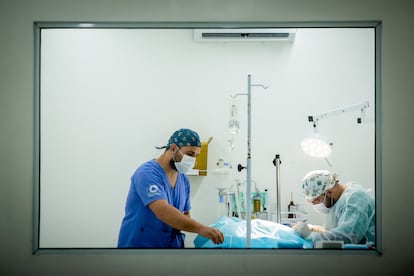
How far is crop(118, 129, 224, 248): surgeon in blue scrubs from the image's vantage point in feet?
7.57

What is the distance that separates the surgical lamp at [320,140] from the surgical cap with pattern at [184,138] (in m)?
0.87

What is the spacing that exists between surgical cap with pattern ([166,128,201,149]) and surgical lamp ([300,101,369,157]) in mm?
872

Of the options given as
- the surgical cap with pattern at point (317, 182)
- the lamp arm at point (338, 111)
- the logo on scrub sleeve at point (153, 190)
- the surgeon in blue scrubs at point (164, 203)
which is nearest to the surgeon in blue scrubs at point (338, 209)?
the surgical cap with pattern at point (317, 182)

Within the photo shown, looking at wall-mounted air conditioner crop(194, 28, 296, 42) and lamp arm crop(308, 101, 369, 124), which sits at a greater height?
wall-mounted air conditioner crop(194, 28, 296, 42)

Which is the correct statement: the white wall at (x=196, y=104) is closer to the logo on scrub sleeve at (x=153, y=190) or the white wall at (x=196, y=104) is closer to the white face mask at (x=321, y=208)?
the white face mask at (x=321, y=208)

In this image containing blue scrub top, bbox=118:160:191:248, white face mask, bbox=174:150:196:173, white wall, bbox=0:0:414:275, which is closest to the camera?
white wall, bbox=0:0:414:275

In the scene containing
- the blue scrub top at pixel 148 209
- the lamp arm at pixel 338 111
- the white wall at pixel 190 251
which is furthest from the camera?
the lamp arm at pixel 338 111

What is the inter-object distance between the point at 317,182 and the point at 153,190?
1138 millimetres

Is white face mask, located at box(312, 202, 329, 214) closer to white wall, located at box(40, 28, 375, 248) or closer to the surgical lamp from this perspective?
white wall, located at box(40, 28, 375, 248)

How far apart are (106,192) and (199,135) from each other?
77cm

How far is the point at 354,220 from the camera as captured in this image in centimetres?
243

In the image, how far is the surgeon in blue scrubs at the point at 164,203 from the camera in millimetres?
2309

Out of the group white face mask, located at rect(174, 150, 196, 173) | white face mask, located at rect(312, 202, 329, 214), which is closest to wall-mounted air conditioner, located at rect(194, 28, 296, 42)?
white face mask, located at rect(174, 150, 196, 173)

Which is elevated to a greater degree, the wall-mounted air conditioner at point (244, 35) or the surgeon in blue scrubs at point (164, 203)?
the wall-mounted air conditioner at point (244, 35)
